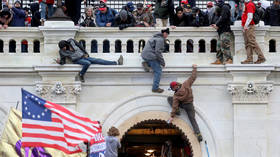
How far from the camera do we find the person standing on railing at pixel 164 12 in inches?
1364

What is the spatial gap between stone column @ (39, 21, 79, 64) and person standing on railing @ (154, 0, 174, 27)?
2.98 m

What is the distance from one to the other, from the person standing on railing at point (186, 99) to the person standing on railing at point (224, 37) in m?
0.88

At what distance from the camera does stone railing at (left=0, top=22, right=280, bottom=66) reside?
33.2 m

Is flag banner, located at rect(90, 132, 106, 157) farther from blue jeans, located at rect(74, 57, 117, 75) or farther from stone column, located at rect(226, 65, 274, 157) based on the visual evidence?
stone column, located at rect(226, 65, 274, 157)

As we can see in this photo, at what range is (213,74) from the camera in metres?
33.1

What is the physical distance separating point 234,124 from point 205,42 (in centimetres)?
262

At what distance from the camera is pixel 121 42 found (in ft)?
110

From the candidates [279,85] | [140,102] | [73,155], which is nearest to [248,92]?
[279,85]

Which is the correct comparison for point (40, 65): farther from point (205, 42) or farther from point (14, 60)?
point (205, 42)

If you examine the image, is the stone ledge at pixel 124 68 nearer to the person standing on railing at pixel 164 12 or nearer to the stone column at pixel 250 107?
the stone column at pixel 250 107

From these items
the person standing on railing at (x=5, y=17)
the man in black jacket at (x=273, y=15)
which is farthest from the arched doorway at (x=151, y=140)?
the person standing on railing at (x=5, y=17)

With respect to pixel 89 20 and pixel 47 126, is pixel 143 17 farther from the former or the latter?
pixel 47 126

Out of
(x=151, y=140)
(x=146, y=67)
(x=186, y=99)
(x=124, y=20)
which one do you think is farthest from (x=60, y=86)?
(x=151, y=140)

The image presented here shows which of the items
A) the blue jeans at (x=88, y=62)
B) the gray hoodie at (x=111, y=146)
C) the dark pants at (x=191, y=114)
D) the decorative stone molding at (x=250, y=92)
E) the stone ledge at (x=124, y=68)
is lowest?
the gray hoodie at (x=111, y=146)
